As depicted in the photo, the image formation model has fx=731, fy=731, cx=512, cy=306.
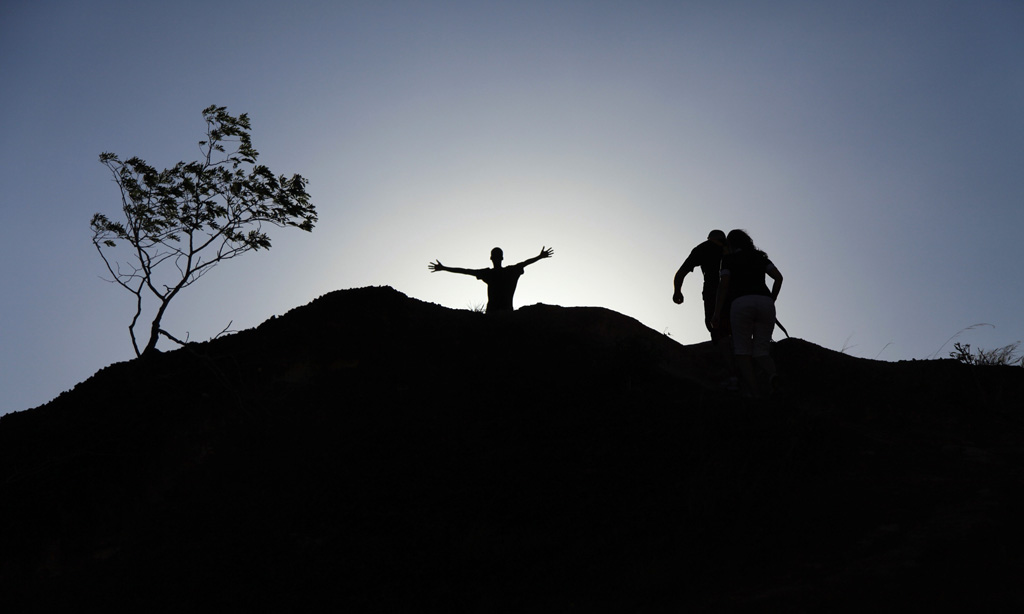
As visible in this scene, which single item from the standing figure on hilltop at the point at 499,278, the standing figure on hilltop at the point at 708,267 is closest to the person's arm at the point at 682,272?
the standing figure on hilltop at the point at 708,267

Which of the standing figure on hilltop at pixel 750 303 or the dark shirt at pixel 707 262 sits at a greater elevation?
the dark shirt at pixel 707 262

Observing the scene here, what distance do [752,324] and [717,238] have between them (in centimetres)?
187

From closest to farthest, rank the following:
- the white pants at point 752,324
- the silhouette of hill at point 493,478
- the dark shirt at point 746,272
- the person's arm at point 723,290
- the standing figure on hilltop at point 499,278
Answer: the silhouette of hill at point 493,478, the white pants at point 752,324, the dark shirt at point 746,272, the person's arm at point 723,290, the standing figure on hilltop at point 499,278

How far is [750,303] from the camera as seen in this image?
7281 millimetres

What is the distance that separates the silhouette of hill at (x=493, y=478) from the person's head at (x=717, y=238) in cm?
158

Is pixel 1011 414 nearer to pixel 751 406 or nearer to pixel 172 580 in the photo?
pixel 751 406

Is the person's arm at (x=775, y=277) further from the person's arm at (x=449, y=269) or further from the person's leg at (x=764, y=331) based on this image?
the person's arm at (x=449, y=269)

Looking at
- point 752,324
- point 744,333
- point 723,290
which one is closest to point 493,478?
point 744,333

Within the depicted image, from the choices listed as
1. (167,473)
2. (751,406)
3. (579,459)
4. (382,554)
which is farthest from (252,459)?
(751,406)

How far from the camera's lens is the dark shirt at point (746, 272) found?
7473mm

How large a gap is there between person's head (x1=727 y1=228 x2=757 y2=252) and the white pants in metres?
0.66

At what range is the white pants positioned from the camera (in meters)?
7.27

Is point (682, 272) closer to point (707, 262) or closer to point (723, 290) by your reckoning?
point (707, 262)

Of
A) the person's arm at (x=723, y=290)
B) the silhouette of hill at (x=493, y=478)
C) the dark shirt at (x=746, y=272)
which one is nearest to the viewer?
the silhouette of hill at (x=493, y=478)
